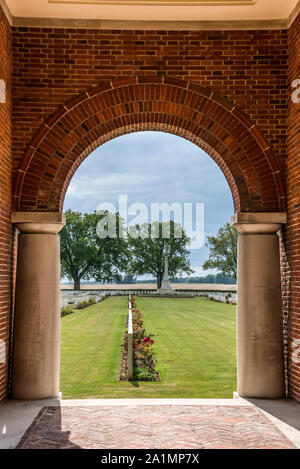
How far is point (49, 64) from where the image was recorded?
749cm

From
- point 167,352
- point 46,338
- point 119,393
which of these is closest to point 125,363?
point 167,352

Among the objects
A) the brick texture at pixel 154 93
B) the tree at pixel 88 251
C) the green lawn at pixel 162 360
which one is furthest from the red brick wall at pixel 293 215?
the tree at pixel 88 251

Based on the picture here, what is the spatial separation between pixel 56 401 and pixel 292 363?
3449 millimetres

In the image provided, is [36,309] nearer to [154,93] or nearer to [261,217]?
[261,217]

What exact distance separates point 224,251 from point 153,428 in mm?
60399

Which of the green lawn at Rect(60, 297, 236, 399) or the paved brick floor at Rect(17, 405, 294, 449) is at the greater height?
the paved brick floor at Rect(17, 405, 294, 449)

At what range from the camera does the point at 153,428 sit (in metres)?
5.57

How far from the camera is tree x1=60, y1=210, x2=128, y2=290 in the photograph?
197 feet

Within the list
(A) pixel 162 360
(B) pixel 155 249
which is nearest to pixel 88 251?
(B) pixel 155 249

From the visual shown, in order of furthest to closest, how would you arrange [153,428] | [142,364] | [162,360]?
[162,360] < [142,364] < [153,428]

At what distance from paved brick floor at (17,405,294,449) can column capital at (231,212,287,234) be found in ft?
8.62

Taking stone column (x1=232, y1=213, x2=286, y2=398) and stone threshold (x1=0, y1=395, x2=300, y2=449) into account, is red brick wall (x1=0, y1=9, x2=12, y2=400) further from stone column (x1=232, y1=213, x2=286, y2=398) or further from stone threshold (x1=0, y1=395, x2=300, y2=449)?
stone column (x1=232, y1=213, x2=286, y2=398)

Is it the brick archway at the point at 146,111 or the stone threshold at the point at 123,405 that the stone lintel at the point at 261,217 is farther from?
the stone threshold at the point at 123,405

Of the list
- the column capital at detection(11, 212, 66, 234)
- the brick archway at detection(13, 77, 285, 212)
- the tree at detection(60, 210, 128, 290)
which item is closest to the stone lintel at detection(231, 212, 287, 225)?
the brick archway at detection(13, 77, 285, 212)
